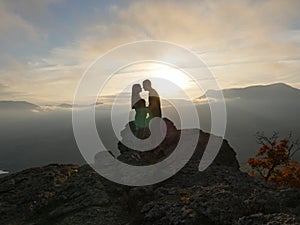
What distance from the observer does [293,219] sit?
28.7 feet

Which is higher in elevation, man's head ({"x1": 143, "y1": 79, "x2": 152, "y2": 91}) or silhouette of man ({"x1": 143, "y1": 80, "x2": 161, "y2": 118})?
man's head ({"x1": 143, "y1": 79, "x2": 152, "y2": 91})

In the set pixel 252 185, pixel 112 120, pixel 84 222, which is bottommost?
pixel 84 222

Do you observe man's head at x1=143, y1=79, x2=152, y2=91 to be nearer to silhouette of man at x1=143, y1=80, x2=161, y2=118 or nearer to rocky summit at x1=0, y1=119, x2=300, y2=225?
silhouette of man at x1=143, y1=80, x2=161, y2=118

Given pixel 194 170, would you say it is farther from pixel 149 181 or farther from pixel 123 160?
pixel 123 160

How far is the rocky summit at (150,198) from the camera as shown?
10.4 m

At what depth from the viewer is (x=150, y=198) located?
43.4ft

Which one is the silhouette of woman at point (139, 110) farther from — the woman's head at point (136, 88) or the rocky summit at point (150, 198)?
the rocky summit at point (150, 198)

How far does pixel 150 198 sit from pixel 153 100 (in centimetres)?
657

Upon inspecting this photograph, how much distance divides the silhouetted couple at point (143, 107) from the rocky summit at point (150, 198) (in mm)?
1701

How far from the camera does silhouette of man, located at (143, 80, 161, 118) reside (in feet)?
58.6

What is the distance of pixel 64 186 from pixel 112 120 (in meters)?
4.84

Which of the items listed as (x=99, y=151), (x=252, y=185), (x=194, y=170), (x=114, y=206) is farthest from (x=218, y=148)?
(x=114, y=206)

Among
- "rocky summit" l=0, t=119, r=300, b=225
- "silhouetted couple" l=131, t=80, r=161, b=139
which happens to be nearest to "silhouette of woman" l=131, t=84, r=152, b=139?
"silhouetted couple" l=131, t=80, r=161, b=139

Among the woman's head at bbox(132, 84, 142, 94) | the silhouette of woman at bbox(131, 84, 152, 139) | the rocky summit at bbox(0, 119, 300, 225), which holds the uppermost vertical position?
the woman's head at bbox(132, 84, 142, 94)
